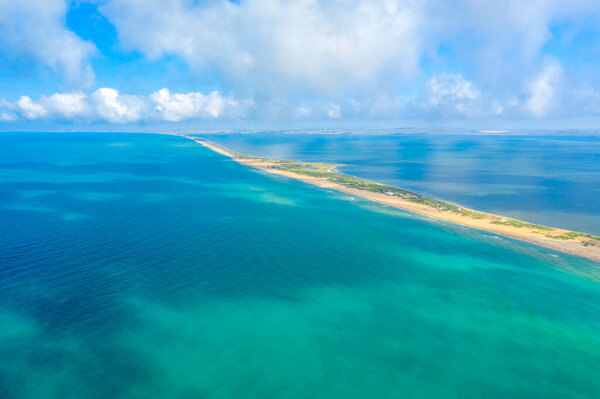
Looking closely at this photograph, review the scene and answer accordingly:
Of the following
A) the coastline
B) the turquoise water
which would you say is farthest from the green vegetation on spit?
the turquoise water

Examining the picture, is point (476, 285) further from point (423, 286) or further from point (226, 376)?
point (226, 376)

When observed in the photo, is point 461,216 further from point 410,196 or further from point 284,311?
point 284,311

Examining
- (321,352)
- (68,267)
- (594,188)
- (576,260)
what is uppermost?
(594,188)

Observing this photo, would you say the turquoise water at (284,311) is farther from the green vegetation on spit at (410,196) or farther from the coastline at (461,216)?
the green vegetation on spit at (410,196)

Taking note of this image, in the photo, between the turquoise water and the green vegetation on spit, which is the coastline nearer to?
the green vegetation on spit

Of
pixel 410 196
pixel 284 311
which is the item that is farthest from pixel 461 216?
pixel 284 311

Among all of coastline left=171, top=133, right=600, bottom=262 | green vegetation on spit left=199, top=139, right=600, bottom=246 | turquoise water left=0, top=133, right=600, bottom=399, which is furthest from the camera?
green vegetation on spit left=199, top=139, right=600, bottom=246

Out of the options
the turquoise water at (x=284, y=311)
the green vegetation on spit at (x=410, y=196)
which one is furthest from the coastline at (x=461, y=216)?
the turquoise water at (x=284, y=311)

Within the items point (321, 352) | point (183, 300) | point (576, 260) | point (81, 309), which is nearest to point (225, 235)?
point (183, 300)
